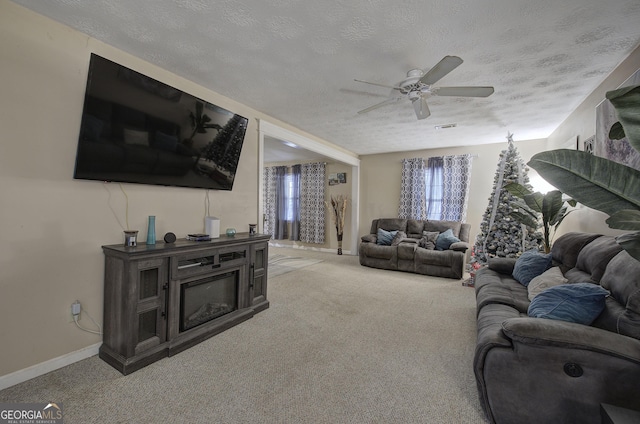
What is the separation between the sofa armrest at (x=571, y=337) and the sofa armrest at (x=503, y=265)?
2.01m

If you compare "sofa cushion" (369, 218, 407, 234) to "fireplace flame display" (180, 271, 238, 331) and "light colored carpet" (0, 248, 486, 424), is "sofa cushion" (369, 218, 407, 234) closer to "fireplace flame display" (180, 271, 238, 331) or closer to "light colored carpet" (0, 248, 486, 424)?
"light colored carpet" (0, 248, 486, 424)

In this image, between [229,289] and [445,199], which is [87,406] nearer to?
[229,289]

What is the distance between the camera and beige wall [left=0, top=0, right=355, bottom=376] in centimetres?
179

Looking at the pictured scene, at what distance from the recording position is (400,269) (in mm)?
5094

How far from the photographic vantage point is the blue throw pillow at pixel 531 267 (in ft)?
8.92

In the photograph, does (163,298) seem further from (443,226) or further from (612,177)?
(443,226)

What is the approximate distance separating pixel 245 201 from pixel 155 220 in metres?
1.17

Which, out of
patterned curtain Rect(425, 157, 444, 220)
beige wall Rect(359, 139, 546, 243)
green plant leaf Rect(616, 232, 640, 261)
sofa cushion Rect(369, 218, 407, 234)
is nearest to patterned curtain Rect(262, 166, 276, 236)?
beige wall Rect(359, 139, 546, 243)

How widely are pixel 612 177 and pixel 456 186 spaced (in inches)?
187

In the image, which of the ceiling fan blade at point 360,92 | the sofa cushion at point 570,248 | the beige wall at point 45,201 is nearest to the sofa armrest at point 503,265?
the sofa cushion at point 570,248

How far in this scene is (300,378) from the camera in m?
1.90

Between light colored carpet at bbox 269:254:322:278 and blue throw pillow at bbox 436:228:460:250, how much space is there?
243 centimetres

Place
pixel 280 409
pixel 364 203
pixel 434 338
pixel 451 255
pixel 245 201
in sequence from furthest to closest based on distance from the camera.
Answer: pixel 364 203 → pixel 451 255 → pixel 245 201 → pixel 434 338 → pixel 280 409

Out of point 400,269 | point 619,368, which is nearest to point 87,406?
point 619,368
